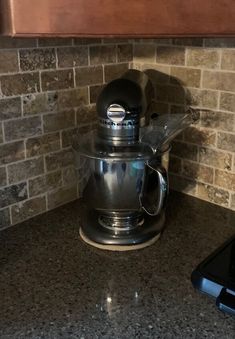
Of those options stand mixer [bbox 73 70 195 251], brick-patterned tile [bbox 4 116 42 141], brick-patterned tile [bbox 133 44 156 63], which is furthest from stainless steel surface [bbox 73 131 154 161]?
brick-patterned tile [bbox 133 44 156 63]

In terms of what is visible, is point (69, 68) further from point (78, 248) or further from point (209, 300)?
point (209, 300)

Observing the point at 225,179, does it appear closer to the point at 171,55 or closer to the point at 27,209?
the point at 171,55

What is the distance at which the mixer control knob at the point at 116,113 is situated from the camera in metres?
0.94

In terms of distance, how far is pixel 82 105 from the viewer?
3.91ft

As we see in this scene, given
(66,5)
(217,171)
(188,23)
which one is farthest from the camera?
(217,171)

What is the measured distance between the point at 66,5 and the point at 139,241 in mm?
571

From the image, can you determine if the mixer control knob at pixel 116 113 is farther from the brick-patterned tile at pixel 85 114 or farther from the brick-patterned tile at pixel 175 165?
the brick-patterned tile at pixel 175 165

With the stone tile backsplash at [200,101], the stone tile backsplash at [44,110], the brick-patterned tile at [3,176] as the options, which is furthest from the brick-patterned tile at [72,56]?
the brick-patterned tile at [3,176]

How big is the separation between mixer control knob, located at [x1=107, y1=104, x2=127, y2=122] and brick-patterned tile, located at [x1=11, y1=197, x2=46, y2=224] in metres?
0.35

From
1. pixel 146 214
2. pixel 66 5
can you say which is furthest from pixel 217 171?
pixel 66 5

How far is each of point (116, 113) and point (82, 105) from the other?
27 cm

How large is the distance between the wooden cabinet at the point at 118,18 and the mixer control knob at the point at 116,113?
0.22m

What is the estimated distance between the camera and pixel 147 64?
1.28 m

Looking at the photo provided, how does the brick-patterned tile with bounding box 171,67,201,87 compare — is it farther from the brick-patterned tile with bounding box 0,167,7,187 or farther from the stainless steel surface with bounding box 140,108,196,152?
the brick-patterned tile with bounding box 0,167,7,187
